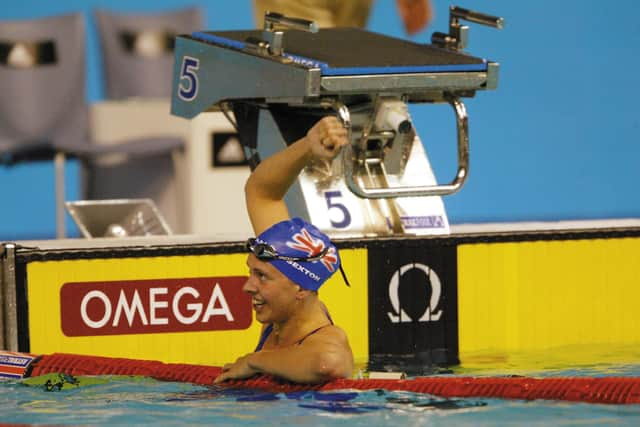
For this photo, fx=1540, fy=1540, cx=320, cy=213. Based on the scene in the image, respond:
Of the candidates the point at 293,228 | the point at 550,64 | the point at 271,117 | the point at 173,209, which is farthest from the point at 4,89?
the point at 293,228

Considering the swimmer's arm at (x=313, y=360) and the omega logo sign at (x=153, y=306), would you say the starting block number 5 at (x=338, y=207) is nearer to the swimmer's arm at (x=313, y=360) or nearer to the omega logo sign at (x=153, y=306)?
the omega logo sign at (x=153, y=306)

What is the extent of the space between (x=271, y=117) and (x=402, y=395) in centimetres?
139

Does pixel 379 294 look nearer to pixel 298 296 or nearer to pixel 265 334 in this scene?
pixel 265 334

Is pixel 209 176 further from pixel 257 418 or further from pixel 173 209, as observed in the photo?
pixel 257 418

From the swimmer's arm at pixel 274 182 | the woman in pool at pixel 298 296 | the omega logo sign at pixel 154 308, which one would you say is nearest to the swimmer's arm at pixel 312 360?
the woman in pool at pixel 298 296

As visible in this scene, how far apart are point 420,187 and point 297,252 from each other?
101 cm

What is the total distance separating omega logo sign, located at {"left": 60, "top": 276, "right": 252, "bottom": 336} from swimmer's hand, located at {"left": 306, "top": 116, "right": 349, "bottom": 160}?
1.02 metres

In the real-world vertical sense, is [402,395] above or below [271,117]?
below

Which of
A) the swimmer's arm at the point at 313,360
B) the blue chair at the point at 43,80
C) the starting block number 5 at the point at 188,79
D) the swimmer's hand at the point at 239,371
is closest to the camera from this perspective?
the swimmer's arm at the point at 313,360

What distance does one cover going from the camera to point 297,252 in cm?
384

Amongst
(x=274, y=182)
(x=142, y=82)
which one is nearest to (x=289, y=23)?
(x=274, y=182)

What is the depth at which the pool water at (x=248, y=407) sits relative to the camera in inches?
145

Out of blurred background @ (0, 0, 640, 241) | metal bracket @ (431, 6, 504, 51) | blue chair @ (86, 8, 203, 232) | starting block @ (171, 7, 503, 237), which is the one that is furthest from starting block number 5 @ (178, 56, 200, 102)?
blurred background @ (0, 0, 640, 241)

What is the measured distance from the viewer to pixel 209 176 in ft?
28.1
